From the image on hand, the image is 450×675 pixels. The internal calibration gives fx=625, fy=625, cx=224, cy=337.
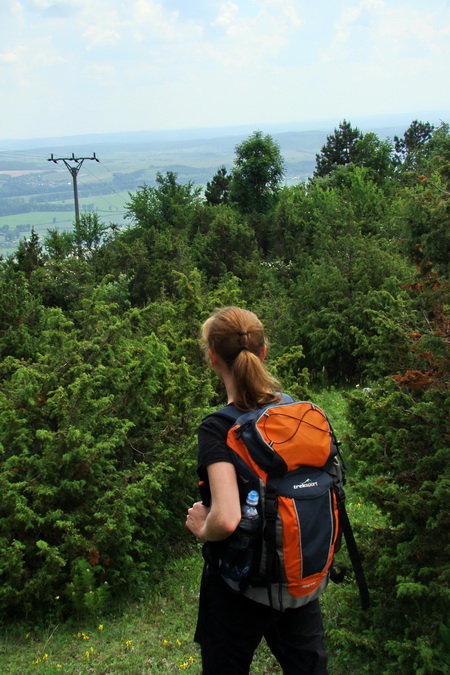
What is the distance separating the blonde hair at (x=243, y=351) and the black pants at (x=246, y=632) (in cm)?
71

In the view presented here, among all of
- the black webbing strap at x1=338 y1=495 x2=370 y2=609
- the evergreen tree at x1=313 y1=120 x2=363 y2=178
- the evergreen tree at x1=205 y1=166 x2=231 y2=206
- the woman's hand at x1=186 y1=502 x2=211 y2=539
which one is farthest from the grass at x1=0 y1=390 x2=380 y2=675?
the evergreen tree at x1=313 y1=120 x2=363 y2=178

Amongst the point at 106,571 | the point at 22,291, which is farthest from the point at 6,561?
the point at 22,291

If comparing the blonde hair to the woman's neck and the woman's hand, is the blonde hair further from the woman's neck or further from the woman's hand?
the woman's hand

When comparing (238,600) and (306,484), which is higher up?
(306,484)

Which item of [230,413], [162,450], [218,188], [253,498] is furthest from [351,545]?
[218,188]

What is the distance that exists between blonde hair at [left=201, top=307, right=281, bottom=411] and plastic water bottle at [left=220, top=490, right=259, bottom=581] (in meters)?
0.38

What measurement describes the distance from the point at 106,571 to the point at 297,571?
3.63m

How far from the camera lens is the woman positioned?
238 cm

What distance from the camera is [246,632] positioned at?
7.91 ft

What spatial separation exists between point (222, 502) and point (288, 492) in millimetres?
244

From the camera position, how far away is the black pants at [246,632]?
2398mm

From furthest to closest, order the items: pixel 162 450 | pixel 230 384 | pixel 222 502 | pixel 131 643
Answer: pixel 162 450
pixel 131 643
pixel 230 384
pixel 222 502

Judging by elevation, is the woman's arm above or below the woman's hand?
above

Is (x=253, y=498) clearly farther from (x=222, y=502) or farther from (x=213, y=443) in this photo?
(x=213, y=443)
